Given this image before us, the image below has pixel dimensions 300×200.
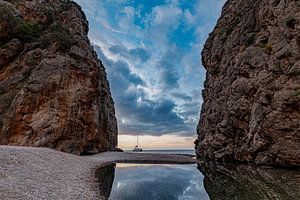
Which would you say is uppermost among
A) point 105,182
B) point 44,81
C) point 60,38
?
point 60,38

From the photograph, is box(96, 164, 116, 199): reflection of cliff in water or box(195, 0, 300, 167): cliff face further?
box(195, 0, 300, 167): cliff face

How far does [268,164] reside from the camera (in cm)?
2692

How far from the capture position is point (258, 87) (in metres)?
31.0

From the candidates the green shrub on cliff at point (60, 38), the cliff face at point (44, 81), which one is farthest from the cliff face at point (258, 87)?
the green shrub on cliff at point (60, 38)

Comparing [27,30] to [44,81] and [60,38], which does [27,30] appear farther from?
[44,81]

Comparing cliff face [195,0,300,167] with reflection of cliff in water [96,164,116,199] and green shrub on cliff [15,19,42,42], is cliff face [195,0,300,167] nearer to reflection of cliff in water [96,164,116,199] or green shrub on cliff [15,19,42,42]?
reflection of cliff in water [96,164,116,199]

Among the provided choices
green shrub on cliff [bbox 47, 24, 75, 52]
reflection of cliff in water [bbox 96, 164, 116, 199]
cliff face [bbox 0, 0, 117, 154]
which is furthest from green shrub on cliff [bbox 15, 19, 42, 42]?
reflection of cliff in water [bbox 96, 164, 116, 199]

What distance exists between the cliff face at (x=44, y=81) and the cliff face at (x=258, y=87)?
21741mm

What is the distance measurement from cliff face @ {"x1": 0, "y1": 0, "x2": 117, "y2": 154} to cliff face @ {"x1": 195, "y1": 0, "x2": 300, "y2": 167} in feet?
71.3

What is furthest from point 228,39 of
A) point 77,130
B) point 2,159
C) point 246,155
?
point 2,159

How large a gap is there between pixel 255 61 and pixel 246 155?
40.2 ft

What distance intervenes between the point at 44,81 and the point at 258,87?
2879 centimetres

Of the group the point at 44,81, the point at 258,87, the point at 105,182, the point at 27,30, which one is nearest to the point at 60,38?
the point at 27,30

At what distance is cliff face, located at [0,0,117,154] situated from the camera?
3316 centimetres
